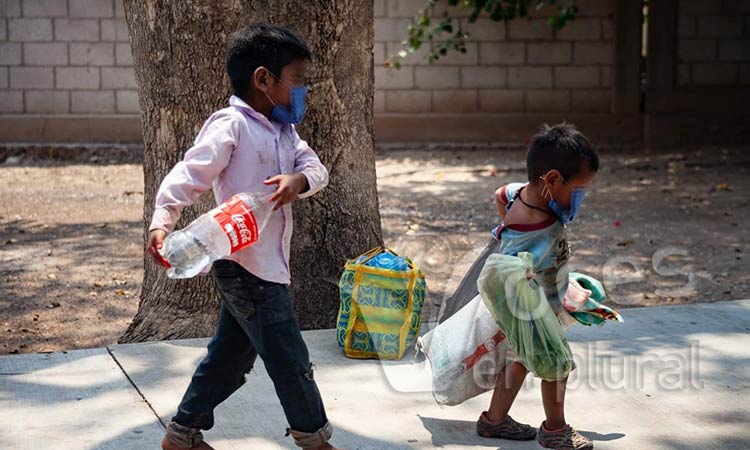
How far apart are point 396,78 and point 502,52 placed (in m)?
1.52

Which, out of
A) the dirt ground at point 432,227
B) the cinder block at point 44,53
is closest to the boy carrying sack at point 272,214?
the dirt ground at point 432,227

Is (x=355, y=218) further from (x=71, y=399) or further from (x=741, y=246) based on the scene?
(x=741, y=246)

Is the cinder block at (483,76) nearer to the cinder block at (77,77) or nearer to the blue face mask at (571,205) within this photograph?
the cinder block at (77,77)

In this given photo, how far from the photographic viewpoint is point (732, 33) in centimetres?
1516

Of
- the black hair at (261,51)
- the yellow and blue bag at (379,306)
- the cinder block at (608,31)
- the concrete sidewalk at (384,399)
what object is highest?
the cinder block at (608,31)

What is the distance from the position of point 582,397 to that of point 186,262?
6.36 feet

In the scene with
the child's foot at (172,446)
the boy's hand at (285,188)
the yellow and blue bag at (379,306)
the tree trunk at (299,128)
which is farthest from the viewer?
the tree trunk at (299,128)

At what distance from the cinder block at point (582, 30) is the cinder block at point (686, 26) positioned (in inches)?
45.0

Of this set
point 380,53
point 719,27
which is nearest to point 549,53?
point 380,53

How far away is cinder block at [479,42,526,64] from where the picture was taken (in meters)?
14.9

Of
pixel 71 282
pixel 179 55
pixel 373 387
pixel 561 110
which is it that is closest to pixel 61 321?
pixel 71 282

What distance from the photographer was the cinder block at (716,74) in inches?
600

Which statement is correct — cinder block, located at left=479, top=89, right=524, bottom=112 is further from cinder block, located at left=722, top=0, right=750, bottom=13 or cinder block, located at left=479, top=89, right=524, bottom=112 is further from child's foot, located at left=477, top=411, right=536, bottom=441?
child's foot, located at left=477, top=411, right=536, bottom=441

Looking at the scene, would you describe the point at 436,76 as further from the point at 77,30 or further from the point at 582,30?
the point at 77,30
